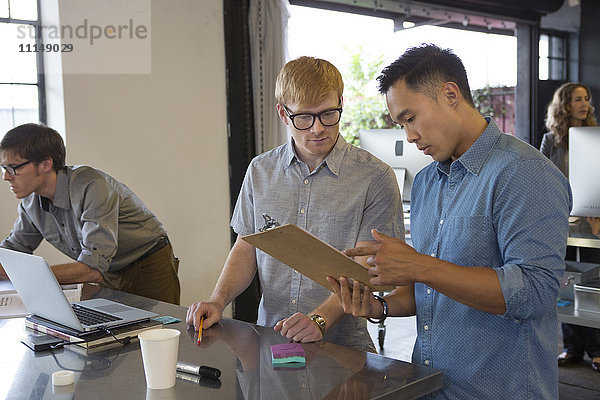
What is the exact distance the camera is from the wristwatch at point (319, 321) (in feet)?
5.91

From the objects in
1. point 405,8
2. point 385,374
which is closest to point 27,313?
point 385,374

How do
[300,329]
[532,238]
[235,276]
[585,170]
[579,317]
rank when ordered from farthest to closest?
[585,170] < [579,317] < [235,276] < [300,329] < [532,238]

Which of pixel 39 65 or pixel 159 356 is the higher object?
pixel 39 65

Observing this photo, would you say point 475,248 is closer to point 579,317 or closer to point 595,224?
point 579,317

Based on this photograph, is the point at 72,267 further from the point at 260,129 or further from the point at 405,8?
the point at 405,8

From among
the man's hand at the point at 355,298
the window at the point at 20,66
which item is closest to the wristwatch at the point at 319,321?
the man's hand at the point at 355,298

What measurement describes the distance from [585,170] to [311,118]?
210cm

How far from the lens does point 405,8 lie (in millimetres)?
6109

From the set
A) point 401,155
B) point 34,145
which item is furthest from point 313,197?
point 401,155

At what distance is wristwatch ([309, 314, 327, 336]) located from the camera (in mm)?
1802

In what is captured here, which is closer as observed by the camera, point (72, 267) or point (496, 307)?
point (496, 307)

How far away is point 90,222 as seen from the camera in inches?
Result: 104

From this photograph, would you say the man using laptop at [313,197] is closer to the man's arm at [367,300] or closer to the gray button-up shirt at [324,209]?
the gray button-up shirt at [324,209]

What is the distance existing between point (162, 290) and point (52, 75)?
5.95 ft
